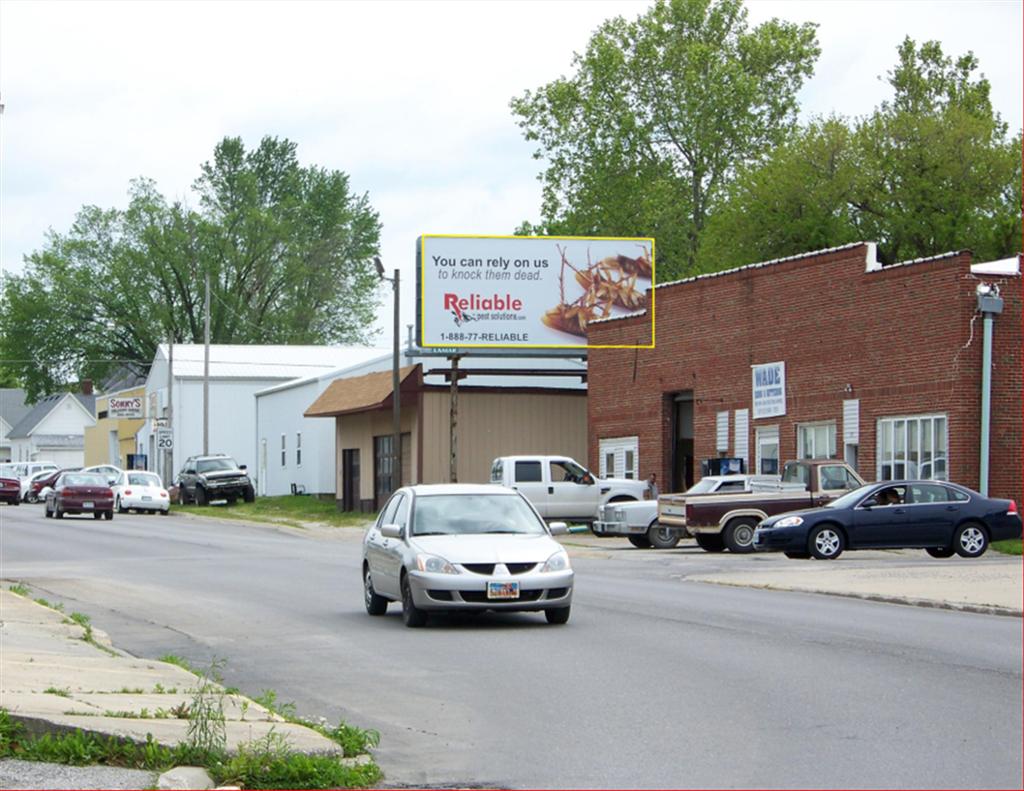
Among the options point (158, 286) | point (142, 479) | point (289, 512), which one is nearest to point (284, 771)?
point (289, 512)

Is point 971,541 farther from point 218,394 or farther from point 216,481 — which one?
point 218,394

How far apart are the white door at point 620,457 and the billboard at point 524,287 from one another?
3.56 metres

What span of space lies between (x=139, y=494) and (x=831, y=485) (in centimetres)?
3097

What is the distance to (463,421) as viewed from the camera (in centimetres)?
5178

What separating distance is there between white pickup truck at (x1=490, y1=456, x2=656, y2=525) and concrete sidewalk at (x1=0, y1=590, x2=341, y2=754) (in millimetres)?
23921

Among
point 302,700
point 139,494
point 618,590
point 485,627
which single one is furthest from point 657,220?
point 302,700

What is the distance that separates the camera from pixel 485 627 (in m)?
17.7

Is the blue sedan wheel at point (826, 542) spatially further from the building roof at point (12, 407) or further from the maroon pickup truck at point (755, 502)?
the building roof at point (12, 407)

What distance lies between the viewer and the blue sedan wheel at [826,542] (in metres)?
29.6

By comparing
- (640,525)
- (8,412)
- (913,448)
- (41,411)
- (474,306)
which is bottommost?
(640,525)

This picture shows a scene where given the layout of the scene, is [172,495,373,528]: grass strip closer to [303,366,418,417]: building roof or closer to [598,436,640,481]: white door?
[303,366,418,417]: building roof

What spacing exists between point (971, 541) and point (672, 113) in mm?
45294

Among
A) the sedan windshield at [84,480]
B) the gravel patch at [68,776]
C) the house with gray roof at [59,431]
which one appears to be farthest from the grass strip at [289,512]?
the house with gray roof at [59,431]

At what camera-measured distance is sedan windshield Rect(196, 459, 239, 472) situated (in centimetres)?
6206
